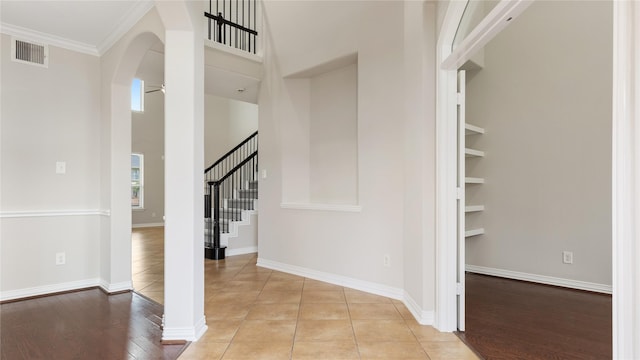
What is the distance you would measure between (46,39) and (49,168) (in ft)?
4.35

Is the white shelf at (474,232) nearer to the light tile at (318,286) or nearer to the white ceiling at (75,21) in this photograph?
the light tile at (318,286)

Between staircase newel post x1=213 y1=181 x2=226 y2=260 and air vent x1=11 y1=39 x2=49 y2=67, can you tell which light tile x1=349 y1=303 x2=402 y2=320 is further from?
air vent x1=11 y1=39 x2=49 y2=67

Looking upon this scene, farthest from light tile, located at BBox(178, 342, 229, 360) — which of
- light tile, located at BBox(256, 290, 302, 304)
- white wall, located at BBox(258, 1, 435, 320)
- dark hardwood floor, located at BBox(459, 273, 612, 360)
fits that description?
dark hardwood floor, located at BBox(459, 273, 612, 360)

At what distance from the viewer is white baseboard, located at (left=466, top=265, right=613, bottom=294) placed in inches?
133

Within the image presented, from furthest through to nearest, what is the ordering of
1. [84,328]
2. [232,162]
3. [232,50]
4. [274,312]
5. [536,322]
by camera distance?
[232,162] → [232,50] → [274,312] → [536,322] → [84,328]

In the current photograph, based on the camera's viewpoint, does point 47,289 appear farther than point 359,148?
No

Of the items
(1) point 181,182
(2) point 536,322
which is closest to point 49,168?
(1) point 181,182

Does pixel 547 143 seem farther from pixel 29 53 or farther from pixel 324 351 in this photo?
pixel 29 53

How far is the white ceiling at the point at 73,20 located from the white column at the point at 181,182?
72 centimetres

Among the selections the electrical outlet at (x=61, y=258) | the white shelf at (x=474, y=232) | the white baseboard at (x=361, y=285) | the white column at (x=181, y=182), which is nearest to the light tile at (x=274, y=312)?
the white column at (x=181, y=182)

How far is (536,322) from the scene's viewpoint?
8.64ft

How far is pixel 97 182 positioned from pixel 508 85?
16.5ft

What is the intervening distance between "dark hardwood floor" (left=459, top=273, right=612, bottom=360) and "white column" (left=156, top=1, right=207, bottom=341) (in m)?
2.04
